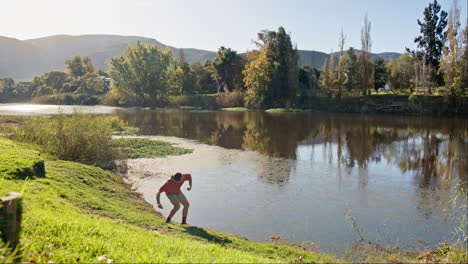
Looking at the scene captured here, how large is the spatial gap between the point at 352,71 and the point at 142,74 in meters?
42.8

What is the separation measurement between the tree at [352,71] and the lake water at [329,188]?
111 ft

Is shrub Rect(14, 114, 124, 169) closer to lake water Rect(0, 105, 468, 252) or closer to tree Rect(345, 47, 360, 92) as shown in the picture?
lake water Rect(0, 105, 468, 252)

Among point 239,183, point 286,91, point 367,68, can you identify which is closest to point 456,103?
point 367,68

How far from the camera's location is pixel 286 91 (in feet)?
226

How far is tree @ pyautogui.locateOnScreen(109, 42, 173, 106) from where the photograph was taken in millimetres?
79500

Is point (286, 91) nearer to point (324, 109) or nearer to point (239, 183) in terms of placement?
point (324, 109)

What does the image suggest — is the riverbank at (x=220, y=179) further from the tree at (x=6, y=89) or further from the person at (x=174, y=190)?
the tree at (x=6, y=89)

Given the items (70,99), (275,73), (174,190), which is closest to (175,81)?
(275,73)

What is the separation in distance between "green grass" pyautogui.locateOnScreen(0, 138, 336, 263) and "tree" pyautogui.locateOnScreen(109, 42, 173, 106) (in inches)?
2666

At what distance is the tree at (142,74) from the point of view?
7950 cm

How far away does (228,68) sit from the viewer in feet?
→ 271

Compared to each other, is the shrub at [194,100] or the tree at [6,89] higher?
the tree at [6,89]

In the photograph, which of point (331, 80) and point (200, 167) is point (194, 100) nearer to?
point (331, 80)

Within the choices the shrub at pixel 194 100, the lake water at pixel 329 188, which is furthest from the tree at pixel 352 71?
the lake water at pixel 329 188
